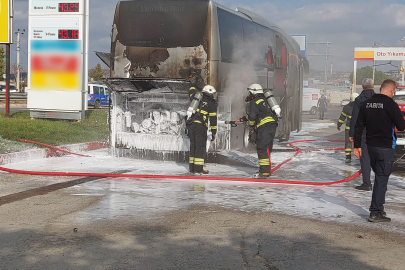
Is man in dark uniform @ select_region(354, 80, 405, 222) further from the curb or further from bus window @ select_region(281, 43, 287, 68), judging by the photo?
bus window @ select_region(281, 43, 287, 68)

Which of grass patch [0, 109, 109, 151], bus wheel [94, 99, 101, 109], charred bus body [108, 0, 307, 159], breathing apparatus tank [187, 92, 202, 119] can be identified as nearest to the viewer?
breathing apparatus tank [187, 92, 202, 119]

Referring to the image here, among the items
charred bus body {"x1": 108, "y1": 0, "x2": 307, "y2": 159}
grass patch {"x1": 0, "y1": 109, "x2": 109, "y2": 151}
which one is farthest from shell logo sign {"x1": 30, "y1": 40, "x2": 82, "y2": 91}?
charred bus body {"x1": 108, "y1": 0, "x2": 307, "y2": 159}

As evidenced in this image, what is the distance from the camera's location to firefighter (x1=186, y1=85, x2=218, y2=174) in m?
9.97

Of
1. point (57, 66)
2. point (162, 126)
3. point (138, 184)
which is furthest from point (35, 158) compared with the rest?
point (57, 66)

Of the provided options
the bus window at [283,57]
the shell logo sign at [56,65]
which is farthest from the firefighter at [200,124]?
the shell logo sign at [56,65]

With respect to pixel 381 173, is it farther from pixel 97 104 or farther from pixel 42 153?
pixel 97 104

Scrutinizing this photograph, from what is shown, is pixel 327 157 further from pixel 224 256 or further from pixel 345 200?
pixel 224 256

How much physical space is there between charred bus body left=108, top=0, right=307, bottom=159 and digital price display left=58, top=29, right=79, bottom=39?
6706mm

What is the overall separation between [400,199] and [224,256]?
4244mm

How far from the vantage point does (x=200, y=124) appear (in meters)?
10.0

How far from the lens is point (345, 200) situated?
760 centimetres

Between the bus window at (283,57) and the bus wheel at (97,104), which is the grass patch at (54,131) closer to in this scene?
the bus window at (283,57)

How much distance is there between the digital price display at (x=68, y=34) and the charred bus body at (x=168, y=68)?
6.71 metres

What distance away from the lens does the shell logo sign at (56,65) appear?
17797 millimetres
